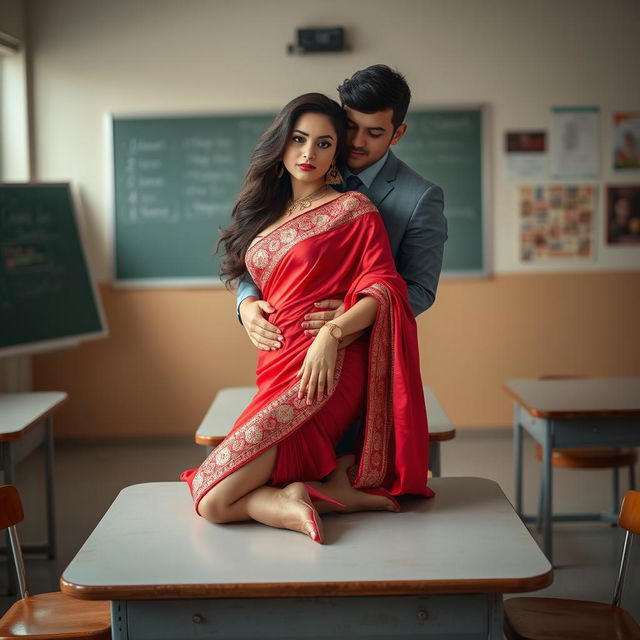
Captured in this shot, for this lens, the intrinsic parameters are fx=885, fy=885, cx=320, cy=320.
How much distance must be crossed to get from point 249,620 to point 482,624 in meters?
0.43

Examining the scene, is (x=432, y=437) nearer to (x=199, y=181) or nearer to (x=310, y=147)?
(x=310, y=147)

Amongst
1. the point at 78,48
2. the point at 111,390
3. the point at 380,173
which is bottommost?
the point at 111,390

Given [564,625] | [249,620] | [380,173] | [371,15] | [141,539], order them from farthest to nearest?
[371,15]
[380,173]
[564,625]
[141,539]
[249,620]

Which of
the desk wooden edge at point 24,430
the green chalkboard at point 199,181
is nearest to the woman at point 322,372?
the desk wooden edge at point 24,430

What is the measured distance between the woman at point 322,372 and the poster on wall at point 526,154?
12.0 ft

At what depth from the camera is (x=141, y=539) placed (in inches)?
71.3

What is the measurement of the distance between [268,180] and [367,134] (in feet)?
0.93

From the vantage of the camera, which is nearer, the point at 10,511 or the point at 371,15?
the point at 10,511

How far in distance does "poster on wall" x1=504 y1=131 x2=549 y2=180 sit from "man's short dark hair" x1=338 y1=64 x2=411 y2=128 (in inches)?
137

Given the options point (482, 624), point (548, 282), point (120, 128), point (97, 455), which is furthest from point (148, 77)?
point (482, 624)

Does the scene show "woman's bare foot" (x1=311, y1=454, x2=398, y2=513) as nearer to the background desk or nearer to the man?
the man

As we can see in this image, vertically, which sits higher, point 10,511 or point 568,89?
point 568,89

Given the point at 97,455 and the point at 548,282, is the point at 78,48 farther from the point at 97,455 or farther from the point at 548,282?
the point at 548,282

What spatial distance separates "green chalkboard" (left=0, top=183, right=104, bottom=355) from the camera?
4633 millimetres
